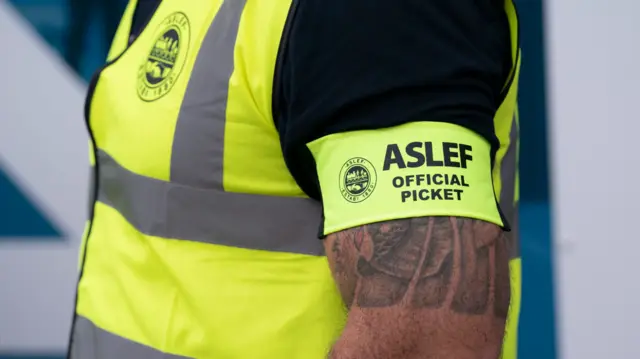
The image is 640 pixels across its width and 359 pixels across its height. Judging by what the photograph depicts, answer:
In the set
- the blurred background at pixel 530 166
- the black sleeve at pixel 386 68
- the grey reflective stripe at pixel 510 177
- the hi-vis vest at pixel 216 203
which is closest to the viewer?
the black sleeve at pixel 386 68

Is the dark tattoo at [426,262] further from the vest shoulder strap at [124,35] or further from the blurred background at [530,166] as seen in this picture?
the blurred background at [530,166]

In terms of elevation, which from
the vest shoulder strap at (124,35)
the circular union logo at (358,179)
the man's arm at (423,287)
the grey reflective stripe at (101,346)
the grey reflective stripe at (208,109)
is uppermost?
the vest shoulder strap at (124,35)

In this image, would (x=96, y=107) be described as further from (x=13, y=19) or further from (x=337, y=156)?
(x=13, y=19)

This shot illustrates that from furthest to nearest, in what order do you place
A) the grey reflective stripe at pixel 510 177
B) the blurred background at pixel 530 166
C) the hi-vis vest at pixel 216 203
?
the blurred background at pixel 530 166, the grey reflective stripe at pixel 510 177, the hi-vis vest at pixel 216 203

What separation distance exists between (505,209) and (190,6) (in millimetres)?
356

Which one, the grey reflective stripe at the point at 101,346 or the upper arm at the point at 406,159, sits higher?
the upper arm at the point at 406,159

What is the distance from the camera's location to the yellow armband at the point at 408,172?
466 millimetres

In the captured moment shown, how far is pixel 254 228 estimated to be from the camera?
0.60 meters

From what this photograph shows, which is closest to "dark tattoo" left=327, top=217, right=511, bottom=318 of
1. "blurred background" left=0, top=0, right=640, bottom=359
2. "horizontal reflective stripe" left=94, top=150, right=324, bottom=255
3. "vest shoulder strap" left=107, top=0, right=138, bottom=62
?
"horizontal reflective stripe" left=94, top=150, right=324, bottom=255

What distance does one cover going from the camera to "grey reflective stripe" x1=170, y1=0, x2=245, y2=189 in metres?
0.58

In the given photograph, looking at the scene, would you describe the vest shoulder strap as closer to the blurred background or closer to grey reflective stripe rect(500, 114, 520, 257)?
grey reflective stripe rect(500, 114, 520, 257)

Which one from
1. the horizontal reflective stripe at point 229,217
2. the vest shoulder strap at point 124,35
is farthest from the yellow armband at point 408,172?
the vest shoulder strap at point 124,35

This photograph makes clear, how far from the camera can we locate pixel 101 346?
0.72 m

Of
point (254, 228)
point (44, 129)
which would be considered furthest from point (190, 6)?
point (44, 129)
